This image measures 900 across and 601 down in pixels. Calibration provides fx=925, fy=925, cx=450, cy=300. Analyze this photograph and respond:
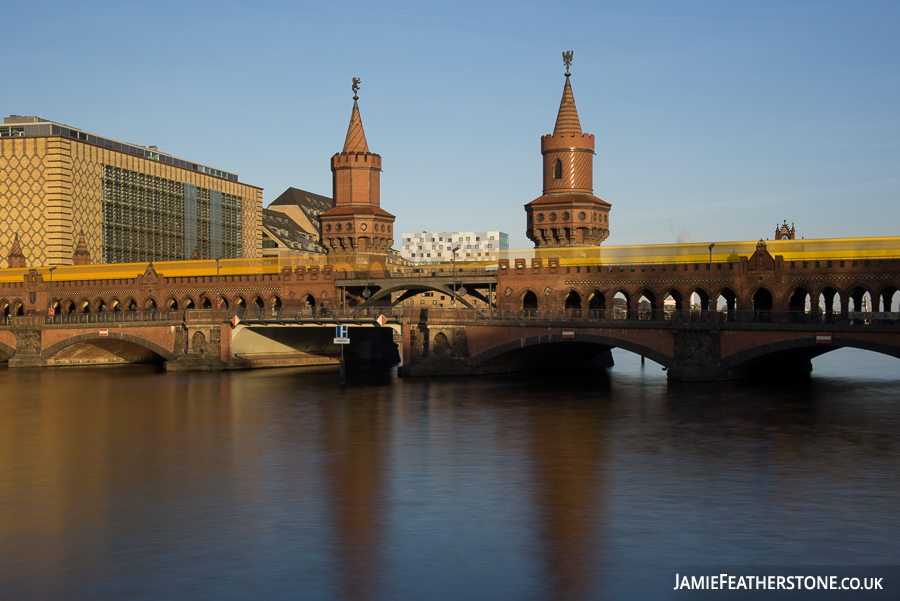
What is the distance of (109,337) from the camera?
311 ft

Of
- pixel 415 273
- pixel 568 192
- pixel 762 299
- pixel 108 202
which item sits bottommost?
pixel 762 299

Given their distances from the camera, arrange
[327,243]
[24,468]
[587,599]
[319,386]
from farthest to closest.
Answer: [327,243]
[319,386]
[24,468]
[587,599]

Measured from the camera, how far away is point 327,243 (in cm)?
10769

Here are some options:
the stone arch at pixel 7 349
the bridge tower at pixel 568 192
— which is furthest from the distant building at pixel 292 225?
the bridge tower at pixel 568 192

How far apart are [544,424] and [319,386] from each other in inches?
1089

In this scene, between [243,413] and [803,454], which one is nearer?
[803,454]

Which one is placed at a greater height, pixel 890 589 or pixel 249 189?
pixel 249 189

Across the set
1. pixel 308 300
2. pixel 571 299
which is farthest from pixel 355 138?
pixel 571 299

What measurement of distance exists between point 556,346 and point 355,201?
118ft

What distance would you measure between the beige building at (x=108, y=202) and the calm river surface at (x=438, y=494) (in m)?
79.3

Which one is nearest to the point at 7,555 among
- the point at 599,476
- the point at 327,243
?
the point at 599,476

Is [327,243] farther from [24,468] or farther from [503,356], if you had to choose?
[24,468]

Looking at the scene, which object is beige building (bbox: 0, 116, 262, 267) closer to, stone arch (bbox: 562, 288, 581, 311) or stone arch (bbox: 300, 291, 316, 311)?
stone arch (bbox: 300, 291, 316, 311)

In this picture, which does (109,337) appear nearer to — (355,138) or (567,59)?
(355,138)
